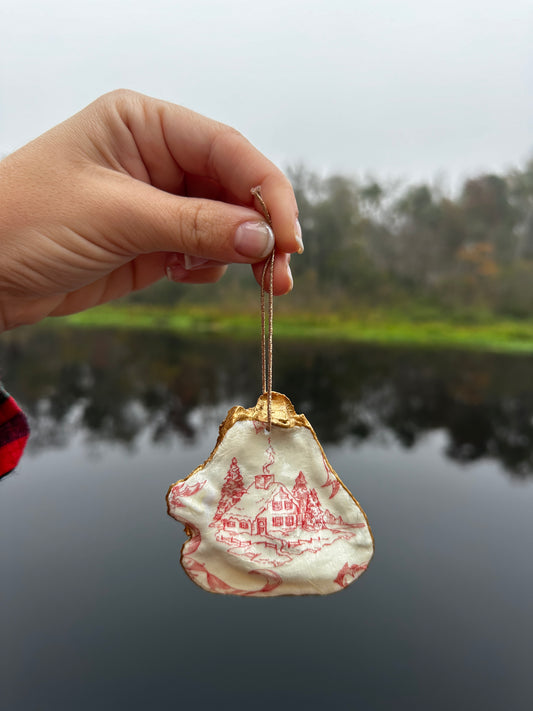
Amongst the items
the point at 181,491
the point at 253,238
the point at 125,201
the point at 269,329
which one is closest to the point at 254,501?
the point at 181,491

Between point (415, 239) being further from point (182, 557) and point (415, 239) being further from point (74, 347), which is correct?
point (182, 557)

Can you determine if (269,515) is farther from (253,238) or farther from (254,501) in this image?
(253,238)

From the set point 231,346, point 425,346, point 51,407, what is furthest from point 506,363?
point 51,407

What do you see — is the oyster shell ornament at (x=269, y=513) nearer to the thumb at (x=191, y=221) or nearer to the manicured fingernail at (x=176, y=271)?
the thumb at (x=191, y=221)

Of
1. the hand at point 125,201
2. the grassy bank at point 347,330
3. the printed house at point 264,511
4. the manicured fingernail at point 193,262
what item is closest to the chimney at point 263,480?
the printed house at point 264,511

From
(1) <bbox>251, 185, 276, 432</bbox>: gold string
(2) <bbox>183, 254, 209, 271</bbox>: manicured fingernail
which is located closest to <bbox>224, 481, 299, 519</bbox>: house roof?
(1) <bbox>251, 185, 276, 432</bbox>: gold string

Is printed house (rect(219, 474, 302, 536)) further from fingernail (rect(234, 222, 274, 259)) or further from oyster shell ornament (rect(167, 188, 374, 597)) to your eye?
fingernail (rect(234, 222, 274, 259))
